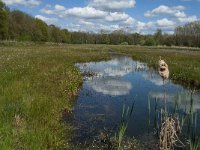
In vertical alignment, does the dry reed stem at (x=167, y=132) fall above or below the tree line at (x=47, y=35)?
below

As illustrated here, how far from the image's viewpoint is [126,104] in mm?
18312

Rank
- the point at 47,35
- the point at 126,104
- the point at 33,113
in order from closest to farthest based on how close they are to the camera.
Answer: the point at 33,113
the point at 126,104
the point at 47,35

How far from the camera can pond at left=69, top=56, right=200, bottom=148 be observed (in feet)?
41.8

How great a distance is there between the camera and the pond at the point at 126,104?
1274 centimetres

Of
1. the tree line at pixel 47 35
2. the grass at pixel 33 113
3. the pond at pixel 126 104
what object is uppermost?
the tree line at pixel 47 35

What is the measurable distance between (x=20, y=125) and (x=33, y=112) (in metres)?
2.18

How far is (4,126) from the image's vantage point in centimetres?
1018

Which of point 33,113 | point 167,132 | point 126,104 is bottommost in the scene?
point 126,104

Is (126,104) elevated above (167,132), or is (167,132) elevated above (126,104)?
(167,132)

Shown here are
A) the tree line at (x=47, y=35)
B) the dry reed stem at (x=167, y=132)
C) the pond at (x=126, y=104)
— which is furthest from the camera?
the tree line at (x=47, y=35)

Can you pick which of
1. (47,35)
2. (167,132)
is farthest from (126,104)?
(47,35)

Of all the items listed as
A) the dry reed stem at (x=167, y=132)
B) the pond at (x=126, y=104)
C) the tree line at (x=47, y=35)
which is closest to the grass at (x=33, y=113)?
the pond at (x=126, y=104)

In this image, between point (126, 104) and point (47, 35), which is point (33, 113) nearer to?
point (126, 104)

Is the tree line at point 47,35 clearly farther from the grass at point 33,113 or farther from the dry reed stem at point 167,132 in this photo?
the dry reed stem at point 167,132
